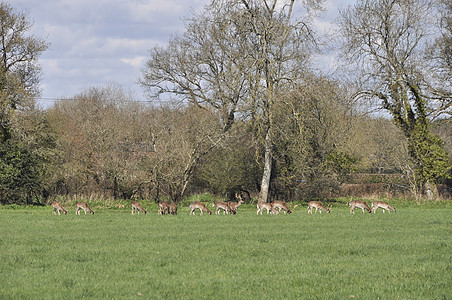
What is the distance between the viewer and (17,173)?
34312 millimetres

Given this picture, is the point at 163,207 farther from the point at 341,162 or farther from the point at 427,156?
the point at 427,156

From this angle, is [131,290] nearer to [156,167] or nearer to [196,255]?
[196,255]

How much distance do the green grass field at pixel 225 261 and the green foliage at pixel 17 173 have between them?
1356 cm

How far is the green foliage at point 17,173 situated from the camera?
34250 mm

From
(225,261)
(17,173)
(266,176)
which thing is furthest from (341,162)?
(225,261)

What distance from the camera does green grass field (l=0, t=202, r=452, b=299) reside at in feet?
31.3

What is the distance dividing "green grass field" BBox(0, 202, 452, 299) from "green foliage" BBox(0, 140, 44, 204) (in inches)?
534

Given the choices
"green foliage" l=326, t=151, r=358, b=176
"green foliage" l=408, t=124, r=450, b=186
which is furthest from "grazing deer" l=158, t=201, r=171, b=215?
"green foliage" l=408, t=124, r=450, b=186

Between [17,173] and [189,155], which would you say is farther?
[189,155]

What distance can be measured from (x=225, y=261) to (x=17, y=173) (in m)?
25.3

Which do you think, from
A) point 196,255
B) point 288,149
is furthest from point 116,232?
point 288,149

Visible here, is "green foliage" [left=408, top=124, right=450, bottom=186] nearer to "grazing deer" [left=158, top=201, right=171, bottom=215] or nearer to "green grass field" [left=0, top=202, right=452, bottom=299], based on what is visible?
"green grass field" [left=0, top=202, right=452, bottom=299]

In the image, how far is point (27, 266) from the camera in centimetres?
1185

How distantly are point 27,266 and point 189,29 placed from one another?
35125mm
